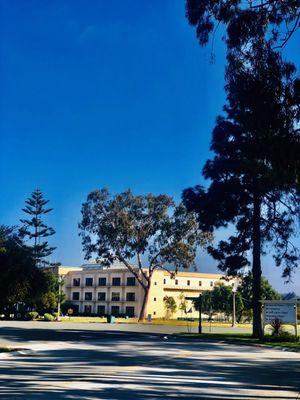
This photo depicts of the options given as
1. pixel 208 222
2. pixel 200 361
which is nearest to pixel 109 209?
pixel 208 222

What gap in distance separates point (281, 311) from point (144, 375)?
62.1ft

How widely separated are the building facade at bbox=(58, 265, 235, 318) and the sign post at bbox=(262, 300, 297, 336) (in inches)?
2658

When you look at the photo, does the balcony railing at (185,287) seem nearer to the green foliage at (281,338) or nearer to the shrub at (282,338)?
the green foliage at (281,338)

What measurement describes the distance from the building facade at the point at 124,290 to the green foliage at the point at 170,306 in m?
1.33

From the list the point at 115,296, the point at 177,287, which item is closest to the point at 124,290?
the point at 115,296

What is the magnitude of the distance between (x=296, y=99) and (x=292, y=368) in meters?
8.64

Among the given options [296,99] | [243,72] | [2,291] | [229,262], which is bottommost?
[2,291]

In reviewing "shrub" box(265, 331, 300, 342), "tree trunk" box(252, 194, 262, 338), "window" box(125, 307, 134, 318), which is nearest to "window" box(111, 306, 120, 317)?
"window" box(125, 307, 134, 318)

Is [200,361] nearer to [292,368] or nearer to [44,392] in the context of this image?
[292,368]

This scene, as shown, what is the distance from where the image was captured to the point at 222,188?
33.8m

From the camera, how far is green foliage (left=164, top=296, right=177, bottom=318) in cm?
9844

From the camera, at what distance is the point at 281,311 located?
103 ft

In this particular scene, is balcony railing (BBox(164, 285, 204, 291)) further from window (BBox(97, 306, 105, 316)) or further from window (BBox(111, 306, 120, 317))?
window (BBox(97, 306, 105, 316))

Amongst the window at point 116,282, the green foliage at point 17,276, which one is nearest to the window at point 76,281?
the window at point 116,282
